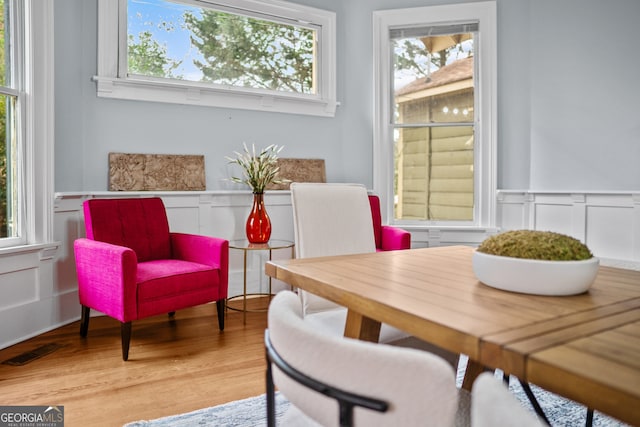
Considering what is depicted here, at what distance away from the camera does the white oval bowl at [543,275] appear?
103cm

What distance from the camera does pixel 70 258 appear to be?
3.23 m

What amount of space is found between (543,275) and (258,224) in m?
2.56

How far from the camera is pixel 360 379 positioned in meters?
0.60

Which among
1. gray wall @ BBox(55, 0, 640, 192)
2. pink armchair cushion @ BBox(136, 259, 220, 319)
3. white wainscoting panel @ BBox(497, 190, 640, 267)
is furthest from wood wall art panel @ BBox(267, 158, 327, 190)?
white wainscoting panel @ BBox(497, 190, 640, 267)

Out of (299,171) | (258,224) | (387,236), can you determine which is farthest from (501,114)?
(258,224)

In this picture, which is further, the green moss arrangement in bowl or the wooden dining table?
the green moss arrangement in bowl

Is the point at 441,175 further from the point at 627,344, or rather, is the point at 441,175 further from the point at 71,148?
the point at 627,344

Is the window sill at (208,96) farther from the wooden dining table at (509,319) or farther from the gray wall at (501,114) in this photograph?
the wooden dining table at (509,319)

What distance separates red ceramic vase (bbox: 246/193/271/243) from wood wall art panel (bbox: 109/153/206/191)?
1.84 ft

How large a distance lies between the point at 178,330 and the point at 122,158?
135cm

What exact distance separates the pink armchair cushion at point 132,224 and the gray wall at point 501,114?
476 mm
